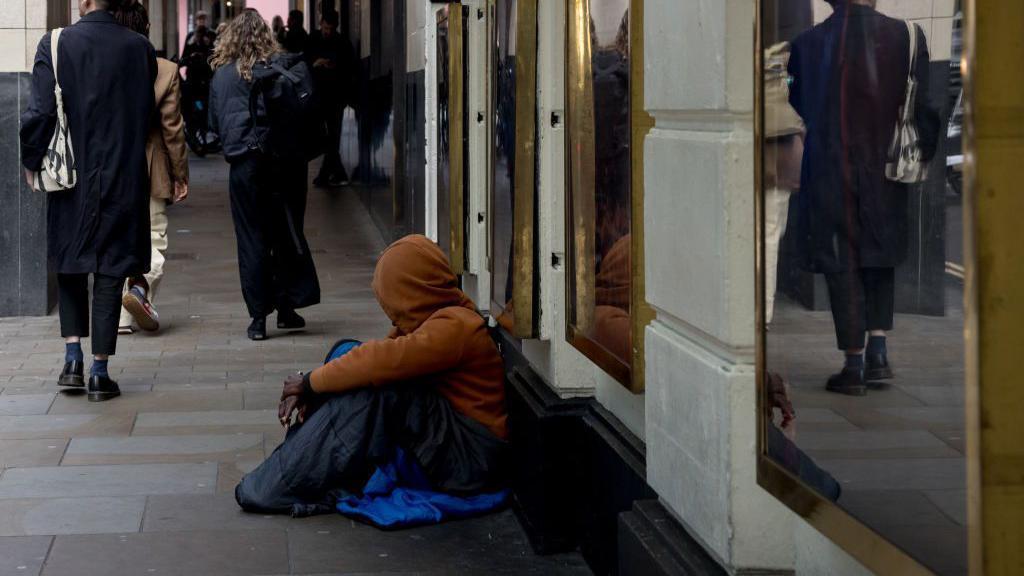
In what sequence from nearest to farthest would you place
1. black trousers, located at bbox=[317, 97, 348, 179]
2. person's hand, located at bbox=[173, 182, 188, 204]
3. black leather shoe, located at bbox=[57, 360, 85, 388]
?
black leather shoe, located at bbox=[57, 360, 85, 388], person's hand, located at bbox=[173, 182, 188, 204], black trousers, located at bbox=[317, 97, 348, 179]

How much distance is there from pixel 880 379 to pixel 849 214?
25cm

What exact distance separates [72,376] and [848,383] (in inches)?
215

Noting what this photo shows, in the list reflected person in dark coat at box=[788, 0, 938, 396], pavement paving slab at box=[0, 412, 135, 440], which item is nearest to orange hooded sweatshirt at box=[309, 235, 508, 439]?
pavement paving slab at box=[0, 412, 135, 440]

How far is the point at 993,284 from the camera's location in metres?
1.82

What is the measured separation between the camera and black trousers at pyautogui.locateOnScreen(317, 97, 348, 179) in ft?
62.9

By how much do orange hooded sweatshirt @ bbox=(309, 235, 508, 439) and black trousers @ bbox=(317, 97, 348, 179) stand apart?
14.0 metres

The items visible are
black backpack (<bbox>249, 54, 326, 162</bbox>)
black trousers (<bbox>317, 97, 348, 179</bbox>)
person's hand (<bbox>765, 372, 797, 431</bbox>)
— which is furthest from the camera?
black trousers (<bbox>317, 97, 348, 179</bbox>)

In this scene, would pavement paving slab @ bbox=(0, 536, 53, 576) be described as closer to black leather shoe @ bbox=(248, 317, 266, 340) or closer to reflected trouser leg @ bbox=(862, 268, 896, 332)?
reflected trouser leg @ bbox=(862, 268, 896, 332)

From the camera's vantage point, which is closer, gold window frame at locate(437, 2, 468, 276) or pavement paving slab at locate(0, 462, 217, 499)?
pavement paving slab at locate(0, 462, 217, 499)

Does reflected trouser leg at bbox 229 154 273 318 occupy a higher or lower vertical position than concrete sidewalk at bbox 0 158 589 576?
higher

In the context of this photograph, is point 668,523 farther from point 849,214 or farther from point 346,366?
point 346,366

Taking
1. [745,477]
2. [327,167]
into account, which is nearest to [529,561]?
[745,477]

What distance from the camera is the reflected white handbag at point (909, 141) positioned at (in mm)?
2020

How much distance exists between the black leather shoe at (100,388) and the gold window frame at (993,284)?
565cm
